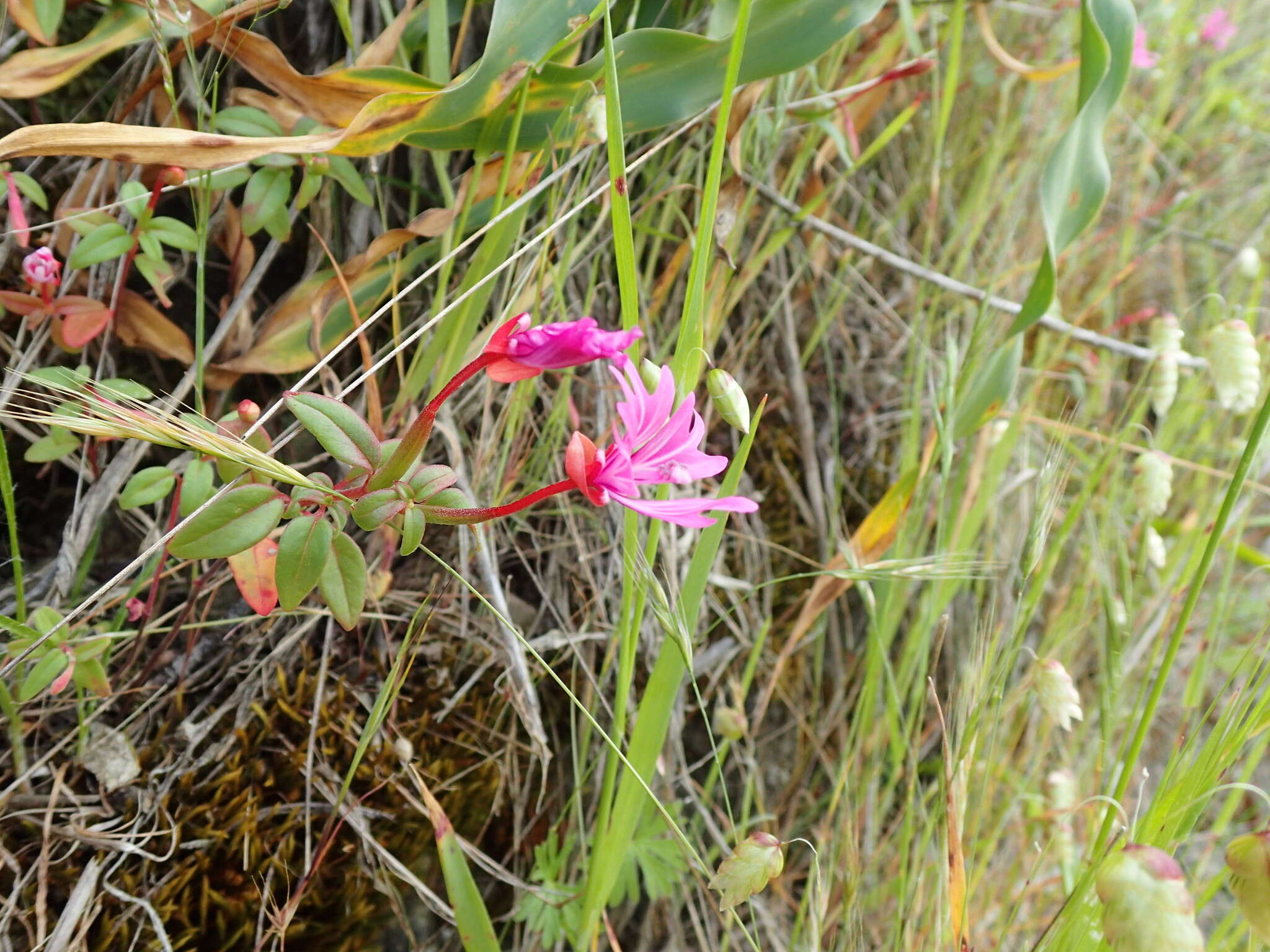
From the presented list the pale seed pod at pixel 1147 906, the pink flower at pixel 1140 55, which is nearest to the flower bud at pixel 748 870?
the pale seed pod at pixel 1147 906

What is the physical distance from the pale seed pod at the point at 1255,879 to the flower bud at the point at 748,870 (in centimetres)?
26

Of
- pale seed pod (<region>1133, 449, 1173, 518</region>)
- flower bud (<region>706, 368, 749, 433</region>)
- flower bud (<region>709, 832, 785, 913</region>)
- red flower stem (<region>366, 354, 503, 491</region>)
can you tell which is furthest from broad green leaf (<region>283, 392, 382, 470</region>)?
pale seed pod (<region>1133, 449, 1173, 518</region>)

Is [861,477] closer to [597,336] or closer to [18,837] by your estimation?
[597,336]

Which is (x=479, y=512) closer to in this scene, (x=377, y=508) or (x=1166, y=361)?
(x=377, y=508)

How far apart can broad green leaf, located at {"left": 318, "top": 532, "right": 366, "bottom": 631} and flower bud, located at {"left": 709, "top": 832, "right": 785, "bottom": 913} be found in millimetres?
300

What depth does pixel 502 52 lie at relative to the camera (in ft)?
2.45

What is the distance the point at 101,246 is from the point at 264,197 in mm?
135

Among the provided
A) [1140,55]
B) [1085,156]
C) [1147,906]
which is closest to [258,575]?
[1147,906]

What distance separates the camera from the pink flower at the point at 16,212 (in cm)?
69

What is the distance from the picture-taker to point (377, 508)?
21.2 inches

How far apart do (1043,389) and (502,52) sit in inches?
43.9

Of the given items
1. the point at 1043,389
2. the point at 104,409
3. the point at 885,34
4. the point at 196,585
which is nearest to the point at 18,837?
the point at 196,585

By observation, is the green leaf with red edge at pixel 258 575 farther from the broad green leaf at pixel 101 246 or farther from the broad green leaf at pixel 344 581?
the broad green leaf at pixel 101 246

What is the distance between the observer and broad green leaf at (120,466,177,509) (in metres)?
0.65
